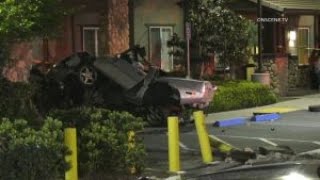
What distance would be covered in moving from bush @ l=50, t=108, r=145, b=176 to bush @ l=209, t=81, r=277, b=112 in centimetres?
1088

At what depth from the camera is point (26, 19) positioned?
7.50 metres

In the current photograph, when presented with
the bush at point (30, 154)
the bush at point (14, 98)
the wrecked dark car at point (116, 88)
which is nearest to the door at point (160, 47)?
the wrecked dark car at point (116, 88)

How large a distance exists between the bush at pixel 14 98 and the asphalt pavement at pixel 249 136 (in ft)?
10.2

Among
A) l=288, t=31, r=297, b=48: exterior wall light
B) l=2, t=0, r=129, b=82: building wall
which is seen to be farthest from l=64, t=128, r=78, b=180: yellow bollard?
l=288, t=31, r=297, b=48: exterior wall light

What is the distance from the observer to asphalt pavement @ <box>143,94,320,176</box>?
12422mm

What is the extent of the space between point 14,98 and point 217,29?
13.9 metres

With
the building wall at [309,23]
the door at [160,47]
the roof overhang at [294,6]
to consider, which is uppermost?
the roof overhang at [294,6]

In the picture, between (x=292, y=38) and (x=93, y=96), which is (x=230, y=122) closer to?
(x=93, y=96)

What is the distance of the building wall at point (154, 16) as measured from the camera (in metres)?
23.2

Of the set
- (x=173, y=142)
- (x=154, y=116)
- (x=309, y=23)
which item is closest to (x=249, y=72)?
(x=309, y=23)

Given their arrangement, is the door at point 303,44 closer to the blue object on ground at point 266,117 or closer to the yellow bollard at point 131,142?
the blue object on ground at point 266,117

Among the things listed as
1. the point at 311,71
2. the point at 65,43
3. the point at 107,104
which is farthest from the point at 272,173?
the point at 311,71

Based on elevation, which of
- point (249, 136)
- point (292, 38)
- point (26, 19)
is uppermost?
point (26, 19)

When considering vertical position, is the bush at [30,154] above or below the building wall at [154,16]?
below
